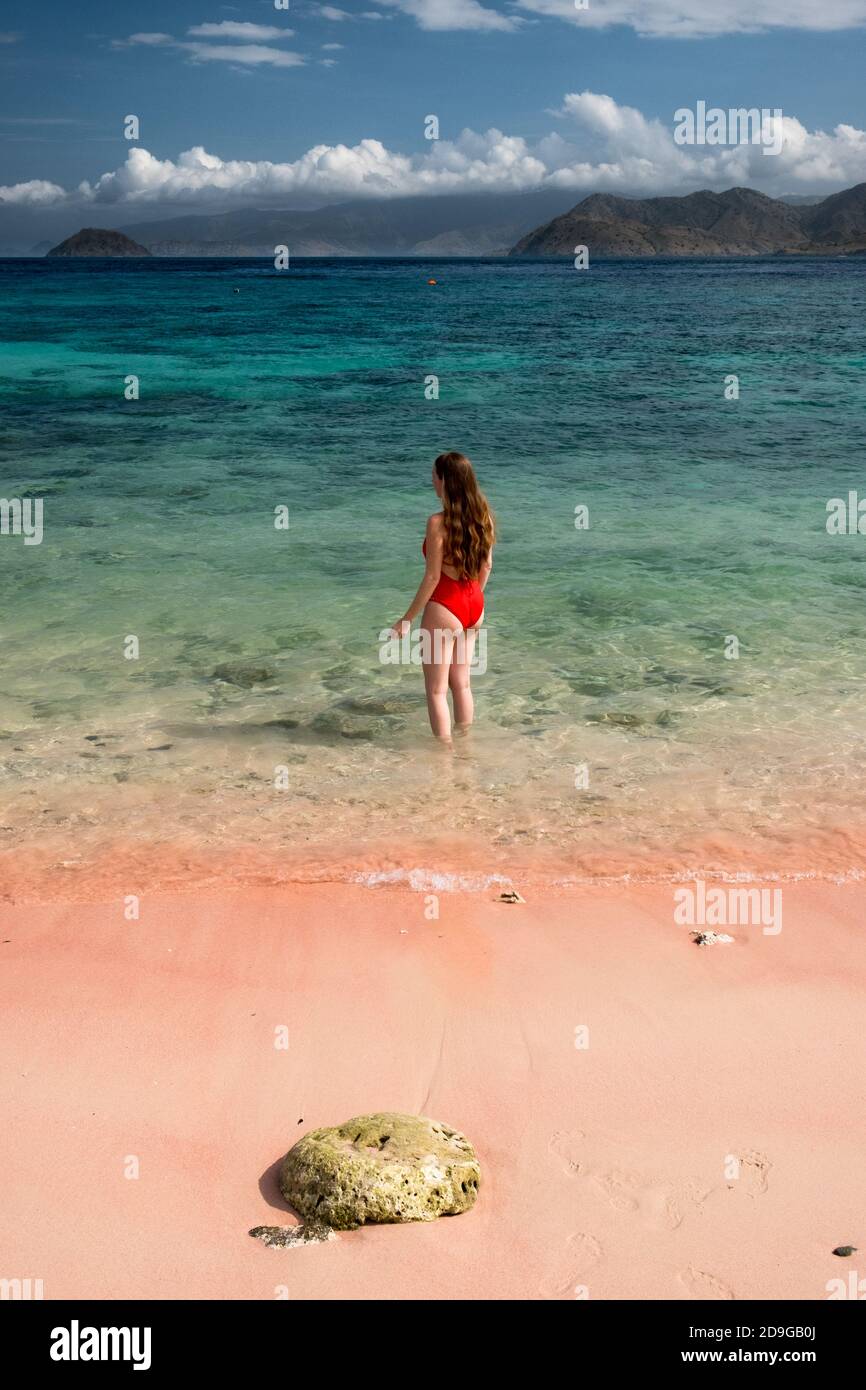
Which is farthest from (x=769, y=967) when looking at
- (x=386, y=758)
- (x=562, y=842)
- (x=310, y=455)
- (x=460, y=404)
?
(x=460, y=404)

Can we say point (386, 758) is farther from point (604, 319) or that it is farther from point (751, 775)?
point (604, 319)

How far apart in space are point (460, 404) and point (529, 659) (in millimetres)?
17254

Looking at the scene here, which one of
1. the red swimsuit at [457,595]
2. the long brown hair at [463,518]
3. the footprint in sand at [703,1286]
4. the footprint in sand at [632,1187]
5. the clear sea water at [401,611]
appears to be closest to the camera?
the footprint in sand at [703,1286]

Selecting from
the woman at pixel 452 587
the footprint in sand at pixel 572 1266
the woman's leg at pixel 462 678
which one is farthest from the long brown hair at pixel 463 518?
the footprint in sand at pixel 572 1266

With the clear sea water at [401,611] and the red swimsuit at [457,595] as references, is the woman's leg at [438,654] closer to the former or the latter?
the red swimsuit at [457,595]

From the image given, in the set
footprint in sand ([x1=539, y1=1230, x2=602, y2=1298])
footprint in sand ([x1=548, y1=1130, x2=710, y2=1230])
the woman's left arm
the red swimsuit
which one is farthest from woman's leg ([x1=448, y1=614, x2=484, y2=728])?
footprint in sand ([x1=539, y1=1230, x2=602, y2=1298])

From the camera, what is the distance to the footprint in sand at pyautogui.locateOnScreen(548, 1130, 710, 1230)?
12.2 ft

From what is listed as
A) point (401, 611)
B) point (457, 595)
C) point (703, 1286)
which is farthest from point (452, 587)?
point (703, 1286)

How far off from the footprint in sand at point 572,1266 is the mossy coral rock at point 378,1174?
14.4 inches

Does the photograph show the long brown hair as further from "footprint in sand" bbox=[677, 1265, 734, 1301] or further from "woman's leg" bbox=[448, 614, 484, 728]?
"footprint in sand" bbox=[677, 1265, 734, 1301]

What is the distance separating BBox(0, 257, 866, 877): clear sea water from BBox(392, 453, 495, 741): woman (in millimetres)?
482

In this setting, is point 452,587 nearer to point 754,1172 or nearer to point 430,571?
point 430,571

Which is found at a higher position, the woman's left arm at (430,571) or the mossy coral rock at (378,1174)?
the woman's left arm at (430,571)

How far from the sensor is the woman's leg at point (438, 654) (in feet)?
25.8
